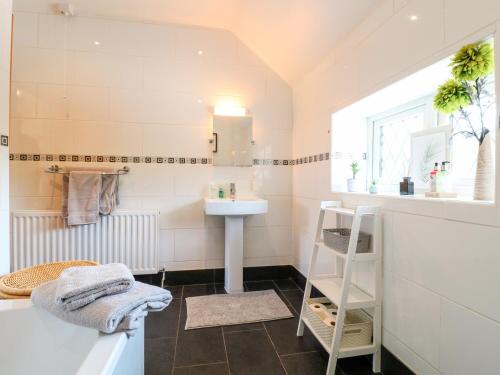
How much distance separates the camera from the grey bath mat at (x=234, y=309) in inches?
80.4

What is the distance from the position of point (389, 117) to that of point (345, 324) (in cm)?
142

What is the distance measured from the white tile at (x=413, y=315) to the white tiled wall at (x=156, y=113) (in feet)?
4.93

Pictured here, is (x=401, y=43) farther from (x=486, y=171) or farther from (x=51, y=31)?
(x=51, y=31)

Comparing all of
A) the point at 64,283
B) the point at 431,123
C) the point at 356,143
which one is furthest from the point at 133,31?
the point at 431,123

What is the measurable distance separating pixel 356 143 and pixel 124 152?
80.4 inches

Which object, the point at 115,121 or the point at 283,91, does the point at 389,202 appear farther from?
the point at 115,121

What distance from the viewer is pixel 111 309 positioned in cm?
92

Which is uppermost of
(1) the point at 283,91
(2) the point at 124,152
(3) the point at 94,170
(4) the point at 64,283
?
(1) the point at 283,91

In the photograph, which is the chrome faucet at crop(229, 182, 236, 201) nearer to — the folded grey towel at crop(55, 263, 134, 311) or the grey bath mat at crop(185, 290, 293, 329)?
the grey bath mat at crop(185, 290, 293, 329)

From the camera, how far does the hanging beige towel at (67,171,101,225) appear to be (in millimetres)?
2340

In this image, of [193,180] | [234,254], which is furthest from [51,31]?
[234,254]

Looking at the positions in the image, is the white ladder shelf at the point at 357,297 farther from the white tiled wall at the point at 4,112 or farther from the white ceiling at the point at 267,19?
the white tiled wall at the point at 4,112

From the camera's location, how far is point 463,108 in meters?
1.33

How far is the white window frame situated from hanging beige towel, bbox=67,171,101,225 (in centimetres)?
227
